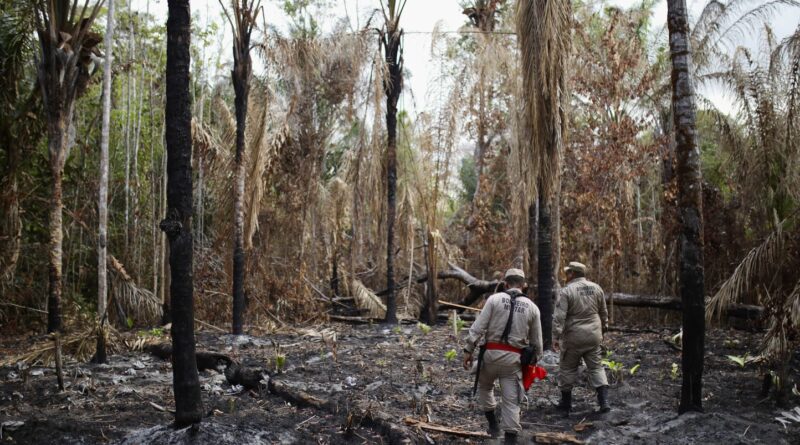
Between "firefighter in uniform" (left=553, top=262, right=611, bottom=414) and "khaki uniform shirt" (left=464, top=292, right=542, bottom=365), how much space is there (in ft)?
3.87

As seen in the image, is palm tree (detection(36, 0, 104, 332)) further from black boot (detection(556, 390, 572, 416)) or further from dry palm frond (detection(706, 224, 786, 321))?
dry palm frond (detection(706, 224, 786, 321))

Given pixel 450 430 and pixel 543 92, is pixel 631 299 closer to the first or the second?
pixel 543 92

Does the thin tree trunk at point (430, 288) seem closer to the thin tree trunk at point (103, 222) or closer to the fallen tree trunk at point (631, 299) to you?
the fallen tree trunk at point (631, 299)

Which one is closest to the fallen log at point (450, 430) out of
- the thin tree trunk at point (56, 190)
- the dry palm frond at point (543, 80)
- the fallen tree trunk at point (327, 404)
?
the fallen tree trunk at point (327, 404)

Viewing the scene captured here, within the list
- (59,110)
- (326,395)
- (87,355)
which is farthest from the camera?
(59,110)

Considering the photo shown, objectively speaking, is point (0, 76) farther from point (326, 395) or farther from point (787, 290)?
point (787, 290)

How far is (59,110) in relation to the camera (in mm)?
10625

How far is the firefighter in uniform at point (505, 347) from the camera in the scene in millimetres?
6328

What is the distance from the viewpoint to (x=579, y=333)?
7.56m

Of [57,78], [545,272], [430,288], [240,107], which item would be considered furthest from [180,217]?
[430,288]

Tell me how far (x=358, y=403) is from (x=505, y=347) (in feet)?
6.02

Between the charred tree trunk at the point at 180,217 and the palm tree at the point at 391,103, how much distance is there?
899 centimetres

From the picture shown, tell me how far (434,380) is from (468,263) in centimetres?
1086

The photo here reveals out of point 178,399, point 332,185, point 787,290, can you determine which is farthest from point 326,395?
point 332,185
